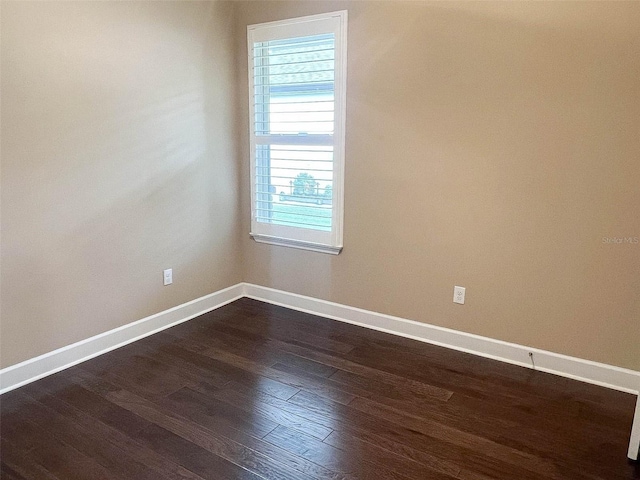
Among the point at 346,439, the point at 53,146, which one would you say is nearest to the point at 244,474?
the point at 346,439

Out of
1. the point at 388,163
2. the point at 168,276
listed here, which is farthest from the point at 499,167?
the point at 168,276

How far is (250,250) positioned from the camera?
391 cm

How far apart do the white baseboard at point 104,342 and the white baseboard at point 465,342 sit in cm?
43

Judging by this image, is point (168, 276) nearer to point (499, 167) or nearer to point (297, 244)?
point (297, 244)

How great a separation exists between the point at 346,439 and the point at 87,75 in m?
2.35

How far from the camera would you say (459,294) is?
9.91 ft

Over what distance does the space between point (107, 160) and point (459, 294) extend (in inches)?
90.4

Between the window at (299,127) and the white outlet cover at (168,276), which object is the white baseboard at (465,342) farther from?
the white outlet cover at (168,276)

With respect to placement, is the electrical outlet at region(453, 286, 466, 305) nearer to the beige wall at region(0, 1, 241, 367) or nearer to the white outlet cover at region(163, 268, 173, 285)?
the beige wall at region(0, 1, 241, 367)

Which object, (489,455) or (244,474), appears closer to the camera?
(244,474)

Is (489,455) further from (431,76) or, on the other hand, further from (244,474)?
(431,76)

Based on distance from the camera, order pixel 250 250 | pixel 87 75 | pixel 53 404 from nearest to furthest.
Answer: pixel 53 404, pixel 87 75, pixel 250 250

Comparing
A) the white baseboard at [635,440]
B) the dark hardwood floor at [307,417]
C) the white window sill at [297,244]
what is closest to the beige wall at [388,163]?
the white window sill at [297,244]

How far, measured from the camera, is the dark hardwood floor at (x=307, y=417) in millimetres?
1987
